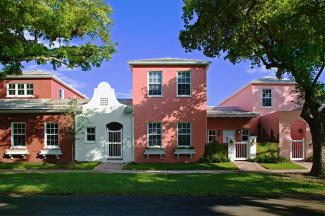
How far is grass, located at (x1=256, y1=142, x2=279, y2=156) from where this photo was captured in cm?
1476

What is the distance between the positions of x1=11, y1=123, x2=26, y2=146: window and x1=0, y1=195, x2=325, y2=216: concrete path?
9.10 metres

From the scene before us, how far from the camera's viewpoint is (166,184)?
8.93m

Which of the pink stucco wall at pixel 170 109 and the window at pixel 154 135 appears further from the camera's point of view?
the window at pixel 154 135

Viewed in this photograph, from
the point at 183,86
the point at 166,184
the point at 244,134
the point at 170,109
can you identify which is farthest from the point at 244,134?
the point at 166,184

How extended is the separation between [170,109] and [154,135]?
2176 millimetres

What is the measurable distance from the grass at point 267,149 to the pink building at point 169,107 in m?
3.84

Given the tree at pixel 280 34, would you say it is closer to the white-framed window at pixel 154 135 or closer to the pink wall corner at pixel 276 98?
the white-framed window at pixel 154 135

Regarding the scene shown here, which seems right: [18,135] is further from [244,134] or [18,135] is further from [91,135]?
[244,134]

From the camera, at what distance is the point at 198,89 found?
15250 millimetres

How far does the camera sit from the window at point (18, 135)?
50.1 ft

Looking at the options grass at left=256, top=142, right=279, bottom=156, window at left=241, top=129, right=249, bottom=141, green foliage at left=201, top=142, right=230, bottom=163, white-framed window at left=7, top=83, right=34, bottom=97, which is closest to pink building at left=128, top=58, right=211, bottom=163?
green foliage at left=201, top=142, right=230, bottom=163

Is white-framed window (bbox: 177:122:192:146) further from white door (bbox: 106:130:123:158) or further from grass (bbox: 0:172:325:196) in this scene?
grass (bbox: 0:172:325:196)

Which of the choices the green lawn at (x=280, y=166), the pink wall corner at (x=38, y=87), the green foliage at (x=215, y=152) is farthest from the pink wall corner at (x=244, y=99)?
the pink wall corner at (x=38, y=87)

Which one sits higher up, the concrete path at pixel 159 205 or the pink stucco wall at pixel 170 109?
the pink stucco wall at pixel 170 109
